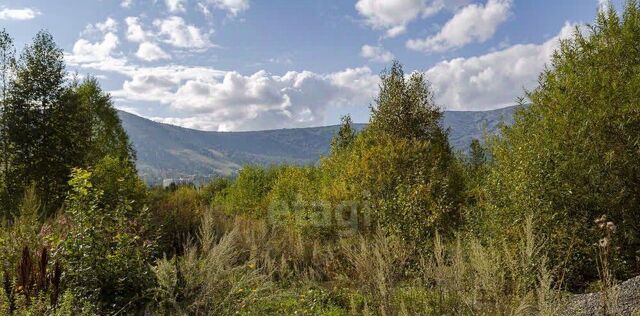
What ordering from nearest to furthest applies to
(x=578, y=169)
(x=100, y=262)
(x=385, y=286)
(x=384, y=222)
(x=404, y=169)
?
(x=385, y=286)
(x=100, y=262)
(x=578, y=169)
(x=384, y=222)
(x=404, y=169)

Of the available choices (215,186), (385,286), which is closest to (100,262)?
(385,286)

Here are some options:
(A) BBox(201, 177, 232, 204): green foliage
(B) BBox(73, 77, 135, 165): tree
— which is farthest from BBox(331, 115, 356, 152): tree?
(A) BBox(201, 177, 232, 204): green foliage

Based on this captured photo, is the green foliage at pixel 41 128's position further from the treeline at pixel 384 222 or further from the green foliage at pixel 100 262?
the green foliage at pixel 100 262

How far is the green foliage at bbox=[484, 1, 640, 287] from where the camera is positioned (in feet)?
43.3

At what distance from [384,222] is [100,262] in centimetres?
1013

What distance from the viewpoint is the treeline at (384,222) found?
599cm

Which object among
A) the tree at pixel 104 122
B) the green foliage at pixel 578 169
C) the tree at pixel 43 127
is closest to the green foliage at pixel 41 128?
the tree at pixel 43 127

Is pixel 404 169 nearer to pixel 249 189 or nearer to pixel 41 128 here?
pixel 41 128

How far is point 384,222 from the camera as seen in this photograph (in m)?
16.1

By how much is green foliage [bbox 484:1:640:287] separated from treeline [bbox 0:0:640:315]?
6 cm

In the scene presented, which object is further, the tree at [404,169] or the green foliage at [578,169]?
the tree at [404,169]

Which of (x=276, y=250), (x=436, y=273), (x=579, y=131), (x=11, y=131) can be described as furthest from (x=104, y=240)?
(x=11, y=131)

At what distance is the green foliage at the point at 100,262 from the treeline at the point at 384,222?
33 mm

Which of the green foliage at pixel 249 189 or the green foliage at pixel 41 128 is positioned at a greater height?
the green foliage at pixel 41 128
